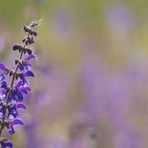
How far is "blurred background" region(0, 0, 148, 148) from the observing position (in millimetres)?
6680

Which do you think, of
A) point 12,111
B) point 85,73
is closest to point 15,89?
point 12,111

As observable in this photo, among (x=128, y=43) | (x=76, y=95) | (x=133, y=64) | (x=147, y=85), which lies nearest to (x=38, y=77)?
(x=76, y=95)

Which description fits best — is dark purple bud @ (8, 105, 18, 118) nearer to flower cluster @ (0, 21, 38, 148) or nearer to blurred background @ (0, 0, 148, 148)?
flower cluster @ (0, 21, 38, 148)

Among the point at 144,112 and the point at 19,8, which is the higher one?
the point at 19,8

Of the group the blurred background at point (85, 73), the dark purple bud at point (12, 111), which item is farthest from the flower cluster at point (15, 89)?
the blurred background at point (85, 73)

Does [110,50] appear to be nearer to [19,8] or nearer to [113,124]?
[19,8]

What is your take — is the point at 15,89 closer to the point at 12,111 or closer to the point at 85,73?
the point at 12,111

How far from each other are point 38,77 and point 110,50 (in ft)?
22.4

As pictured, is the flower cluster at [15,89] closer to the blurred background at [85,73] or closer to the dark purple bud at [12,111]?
the dark purple bud at [12,111]

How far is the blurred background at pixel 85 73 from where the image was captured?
668cm

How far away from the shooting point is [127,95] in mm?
9859

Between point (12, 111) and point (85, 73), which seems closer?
point (12, 111)

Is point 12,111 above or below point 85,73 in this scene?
below

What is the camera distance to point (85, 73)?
10320 millimetres
